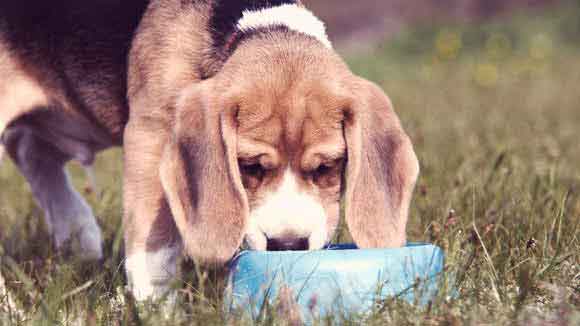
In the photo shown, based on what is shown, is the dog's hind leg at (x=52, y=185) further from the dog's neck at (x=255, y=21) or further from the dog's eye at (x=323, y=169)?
the dog's eye at (x=323, y=169)

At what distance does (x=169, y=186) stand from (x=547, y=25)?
15.2 metres

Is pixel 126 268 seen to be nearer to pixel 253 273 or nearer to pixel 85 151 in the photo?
pixel 253 273

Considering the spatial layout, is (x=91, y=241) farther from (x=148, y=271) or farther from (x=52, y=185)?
(x=148, y=271)

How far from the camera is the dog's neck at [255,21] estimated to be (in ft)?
12.3

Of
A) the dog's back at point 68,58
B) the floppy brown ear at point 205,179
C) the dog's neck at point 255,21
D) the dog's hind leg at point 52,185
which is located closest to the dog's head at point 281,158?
the floppy brown ear at point 205,179

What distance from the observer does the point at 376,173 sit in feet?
11.4

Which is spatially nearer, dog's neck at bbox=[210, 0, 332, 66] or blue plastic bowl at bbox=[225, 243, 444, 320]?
blue plastic bowl at bbox=[225, 243, 444, 320]

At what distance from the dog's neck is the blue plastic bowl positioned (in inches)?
45.7

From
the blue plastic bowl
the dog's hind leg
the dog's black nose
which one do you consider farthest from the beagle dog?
the dog's hind leg

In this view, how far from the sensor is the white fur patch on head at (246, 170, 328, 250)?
3111 mm

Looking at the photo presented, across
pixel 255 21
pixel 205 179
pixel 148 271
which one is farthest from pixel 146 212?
pixel 255 21

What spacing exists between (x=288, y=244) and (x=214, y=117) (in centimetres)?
62

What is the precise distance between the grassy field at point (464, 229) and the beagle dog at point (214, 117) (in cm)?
26

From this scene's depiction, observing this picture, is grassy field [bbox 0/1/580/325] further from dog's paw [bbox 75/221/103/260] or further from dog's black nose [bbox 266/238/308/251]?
dog's black nose [bbox 266/238/308/251]
